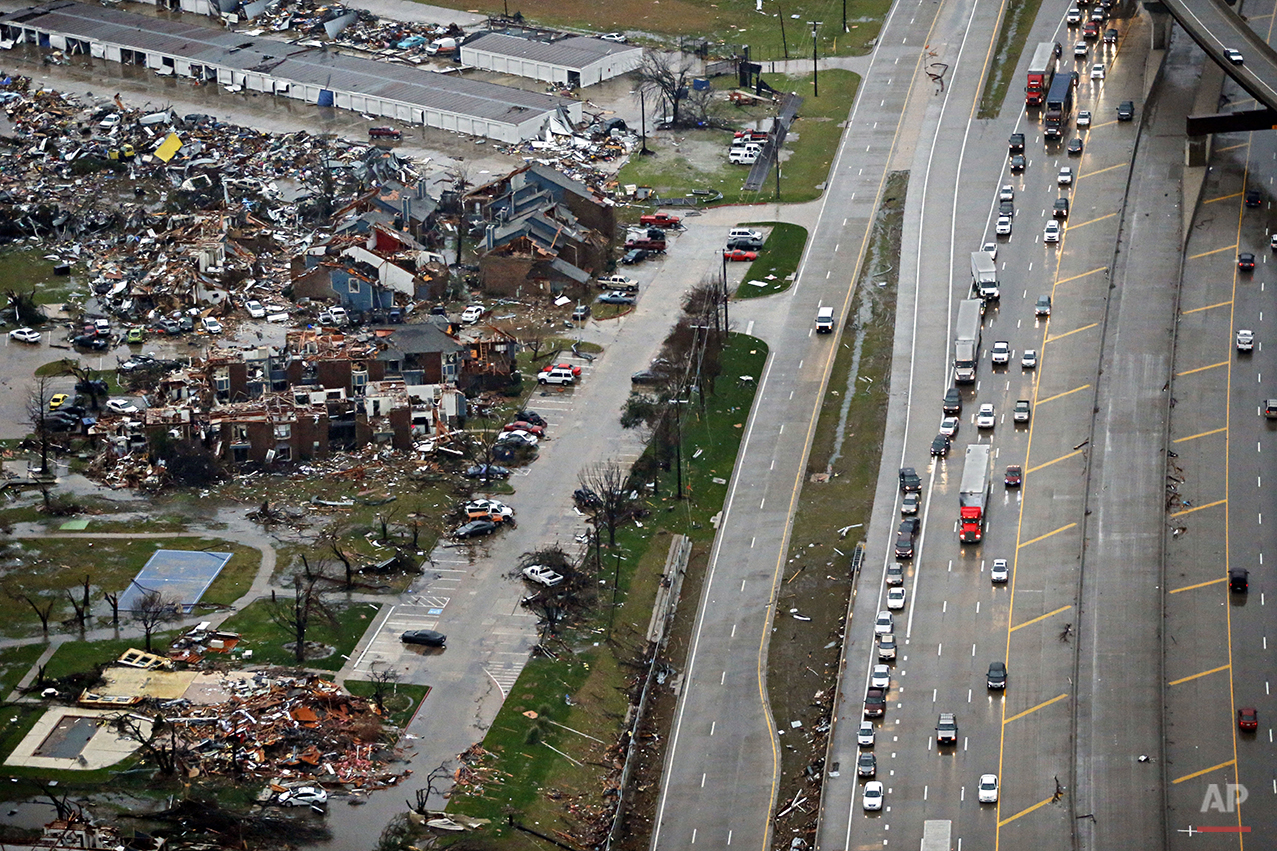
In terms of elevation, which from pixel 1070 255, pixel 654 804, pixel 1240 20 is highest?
pixel 1240 20

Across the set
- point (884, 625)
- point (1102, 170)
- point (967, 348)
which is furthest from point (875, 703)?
point (1102, 170)

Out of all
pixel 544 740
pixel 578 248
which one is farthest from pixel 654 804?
pixel 578 248

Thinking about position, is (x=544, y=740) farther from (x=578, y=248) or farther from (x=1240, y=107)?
(x=1240, y=107)

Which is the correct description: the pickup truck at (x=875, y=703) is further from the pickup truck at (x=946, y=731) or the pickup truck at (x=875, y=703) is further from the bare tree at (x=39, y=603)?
the bare tree at (x=39, y=603)

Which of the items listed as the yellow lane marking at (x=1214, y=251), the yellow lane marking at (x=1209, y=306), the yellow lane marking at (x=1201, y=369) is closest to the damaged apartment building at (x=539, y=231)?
the yellow lane marking at (x=1214, y=251)

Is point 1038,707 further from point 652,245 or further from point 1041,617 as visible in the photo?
point 652,245

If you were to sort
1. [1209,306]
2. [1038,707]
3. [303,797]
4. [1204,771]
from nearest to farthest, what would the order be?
[303,797] < [1204,771] < [1038,707] < [1209,306]
